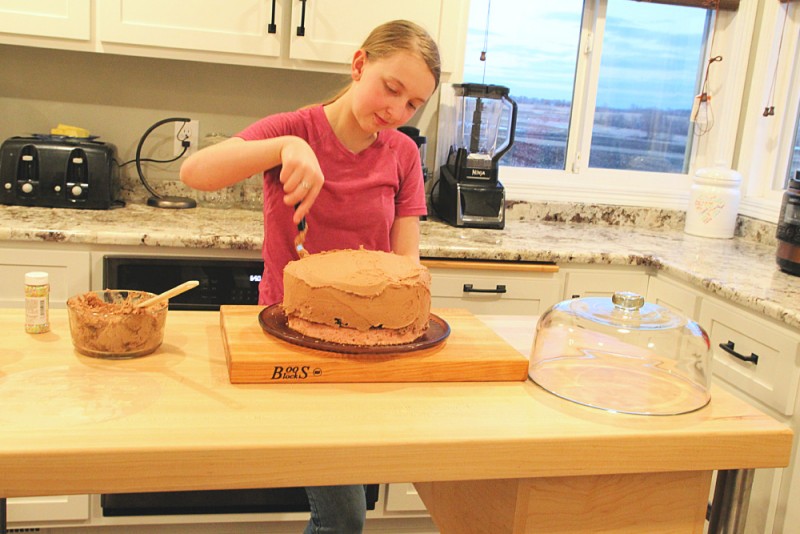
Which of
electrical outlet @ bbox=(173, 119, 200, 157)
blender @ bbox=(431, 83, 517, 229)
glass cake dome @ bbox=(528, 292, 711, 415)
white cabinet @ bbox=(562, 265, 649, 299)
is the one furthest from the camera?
electrical outlet @ bbox=(173, 119, 200, 157)

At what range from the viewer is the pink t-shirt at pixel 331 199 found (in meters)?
1.55

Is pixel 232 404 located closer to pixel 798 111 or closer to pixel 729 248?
pixel 729 248

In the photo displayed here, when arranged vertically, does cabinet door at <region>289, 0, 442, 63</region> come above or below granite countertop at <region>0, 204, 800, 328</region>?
above

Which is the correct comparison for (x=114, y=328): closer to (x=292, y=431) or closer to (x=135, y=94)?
(x=292, y=431)

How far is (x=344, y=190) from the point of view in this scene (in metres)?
1.56

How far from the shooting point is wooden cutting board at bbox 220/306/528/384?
105 centimetres

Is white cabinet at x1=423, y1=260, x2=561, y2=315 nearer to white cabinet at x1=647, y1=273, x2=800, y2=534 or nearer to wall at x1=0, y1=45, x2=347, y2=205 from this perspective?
white cabinet at x1=647, y1=273, x2=800, y2=534

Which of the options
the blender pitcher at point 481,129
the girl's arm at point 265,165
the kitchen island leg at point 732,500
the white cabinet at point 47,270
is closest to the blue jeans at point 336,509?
the girl's arm at point 265,165

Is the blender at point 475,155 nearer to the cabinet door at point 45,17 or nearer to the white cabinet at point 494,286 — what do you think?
the white cabinet at point 494,286

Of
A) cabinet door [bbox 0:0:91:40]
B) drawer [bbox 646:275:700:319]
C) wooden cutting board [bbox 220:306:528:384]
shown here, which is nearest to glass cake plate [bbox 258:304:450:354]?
wooden cutting board [bbox 220:306:528:384]

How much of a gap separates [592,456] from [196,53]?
1942 millimetres

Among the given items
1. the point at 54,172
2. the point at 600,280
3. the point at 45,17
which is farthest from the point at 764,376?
the point at 45,17

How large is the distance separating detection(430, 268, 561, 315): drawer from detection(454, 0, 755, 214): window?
0.75 meters

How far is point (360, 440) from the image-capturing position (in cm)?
91
